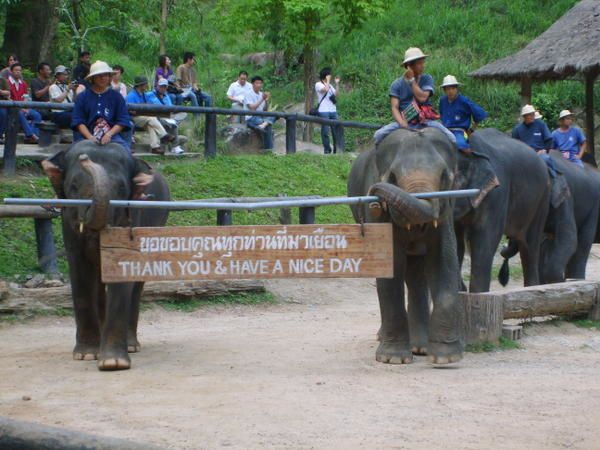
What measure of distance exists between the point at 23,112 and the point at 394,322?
9347 mm

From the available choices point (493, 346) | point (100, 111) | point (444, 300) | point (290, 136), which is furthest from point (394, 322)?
point (290, 136)

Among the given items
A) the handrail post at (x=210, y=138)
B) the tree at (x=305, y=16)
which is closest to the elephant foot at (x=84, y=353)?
the handrail post at (x=210, y=138)

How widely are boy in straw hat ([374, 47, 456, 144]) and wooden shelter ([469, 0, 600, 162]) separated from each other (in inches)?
513

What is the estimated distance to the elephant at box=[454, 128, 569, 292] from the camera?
11336mm

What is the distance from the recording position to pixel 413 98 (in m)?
9.80

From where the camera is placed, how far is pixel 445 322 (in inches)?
358

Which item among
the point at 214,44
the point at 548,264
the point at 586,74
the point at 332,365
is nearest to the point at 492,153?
the point at 548,264

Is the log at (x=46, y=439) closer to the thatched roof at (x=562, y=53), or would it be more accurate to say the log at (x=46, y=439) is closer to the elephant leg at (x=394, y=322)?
the elephant leg at (x=394, y=322)

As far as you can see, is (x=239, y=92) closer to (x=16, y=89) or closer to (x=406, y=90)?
(x=16, y=89)

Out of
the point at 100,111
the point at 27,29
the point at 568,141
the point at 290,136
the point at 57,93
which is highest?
the point at 27,29

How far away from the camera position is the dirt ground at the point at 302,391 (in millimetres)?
→ 6484

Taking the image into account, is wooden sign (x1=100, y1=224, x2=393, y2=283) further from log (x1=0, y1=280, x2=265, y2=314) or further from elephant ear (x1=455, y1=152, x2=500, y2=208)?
log (x1=0, y1=280, x2=265, y2=314)

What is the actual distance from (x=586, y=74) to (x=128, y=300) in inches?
645

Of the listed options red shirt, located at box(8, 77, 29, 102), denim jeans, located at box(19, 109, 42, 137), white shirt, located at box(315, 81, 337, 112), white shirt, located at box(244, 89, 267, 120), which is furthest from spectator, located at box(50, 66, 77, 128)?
white shirt, located at box(315, 81, 337, 112)
